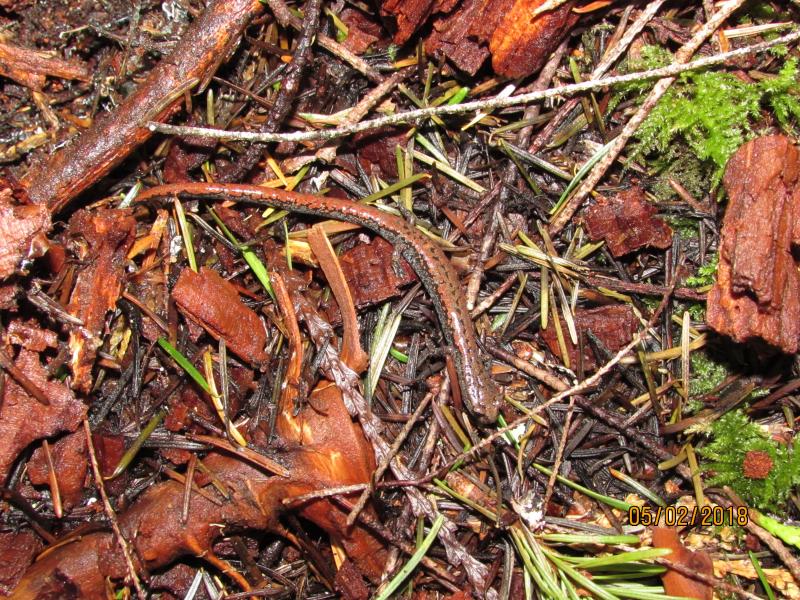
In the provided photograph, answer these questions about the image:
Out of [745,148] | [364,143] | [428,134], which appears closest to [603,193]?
[745,148]

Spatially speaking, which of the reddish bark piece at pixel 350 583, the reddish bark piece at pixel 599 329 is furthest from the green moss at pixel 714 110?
the reddish bark piece at pixel 350 583

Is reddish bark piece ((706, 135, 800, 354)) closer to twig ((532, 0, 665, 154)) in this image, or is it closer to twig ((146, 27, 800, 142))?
twig ((146, 27, 800, 142))

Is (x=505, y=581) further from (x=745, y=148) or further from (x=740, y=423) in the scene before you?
(x=745, y=148)

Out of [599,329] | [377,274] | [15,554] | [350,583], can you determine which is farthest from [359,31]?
[15,554]

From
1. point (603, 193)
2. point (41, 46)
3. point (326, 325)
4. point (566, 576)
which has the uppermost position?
point (603, 193)

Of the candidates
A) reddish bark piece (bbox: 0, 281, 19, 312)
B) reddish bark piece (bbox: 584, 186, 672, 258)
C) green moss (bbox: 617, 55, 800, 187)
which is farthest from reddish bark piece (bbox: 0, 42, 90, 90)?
green moss (bbox: 617, 55, 800, 187)

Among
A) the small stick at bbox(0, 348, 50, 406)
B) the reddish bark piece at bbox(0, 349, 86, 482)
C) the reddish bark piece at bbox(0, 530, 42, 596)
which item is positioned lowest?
the reddish bark piece at bbox(0, 530, 42, 596)

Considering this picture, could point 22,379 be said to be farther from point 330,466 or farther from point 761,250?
point 761,250
